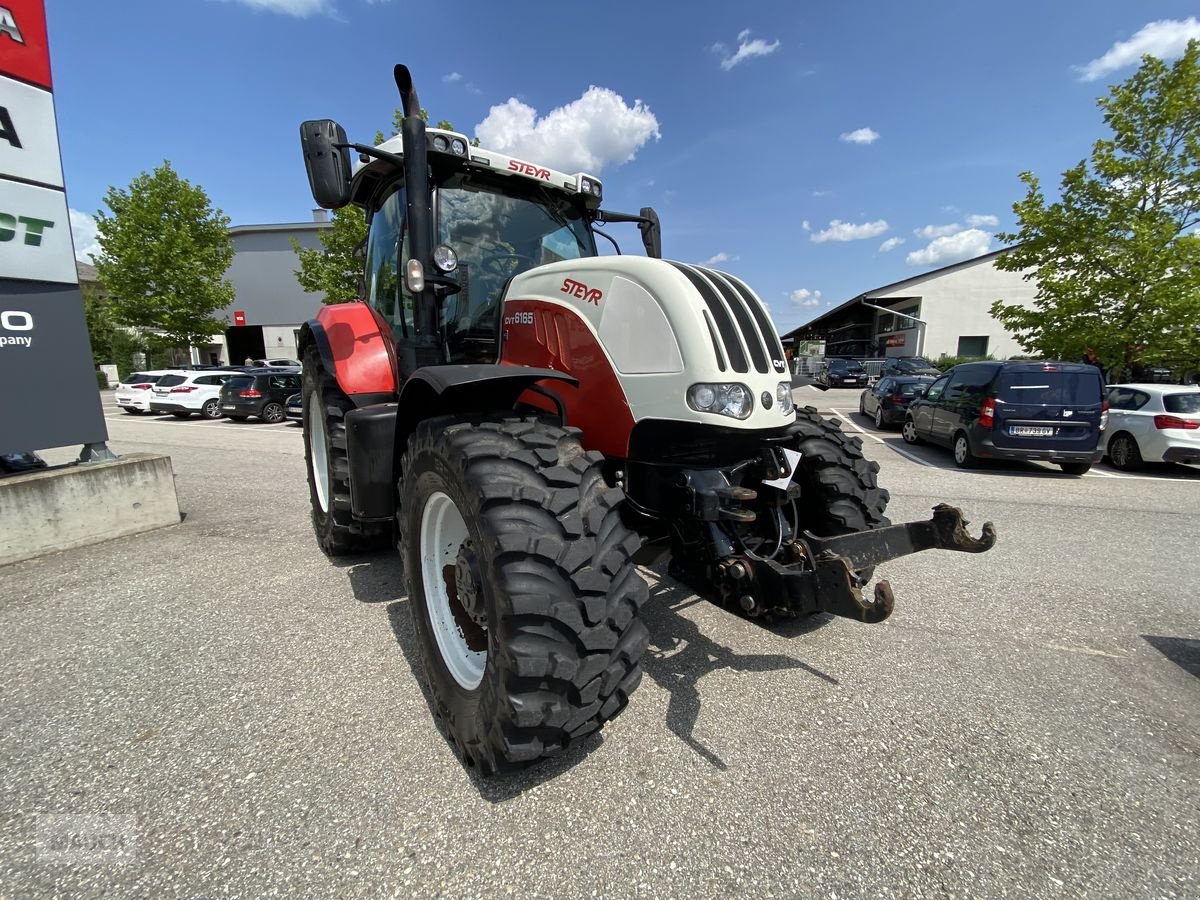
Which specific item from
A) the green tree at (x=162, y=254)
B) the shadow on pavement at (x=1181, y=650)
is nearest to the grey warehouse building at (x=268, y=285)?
the green tree at (x=162, y=254)

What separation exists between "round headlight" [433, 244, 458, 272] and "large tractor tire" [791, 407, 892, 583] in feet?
6.65

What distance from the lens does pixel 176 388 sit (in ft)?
54.8

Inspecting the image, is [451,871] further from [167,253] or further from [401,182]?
[167,253]

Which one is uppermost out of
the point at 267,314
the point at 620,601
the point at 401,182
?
the point at 267,314

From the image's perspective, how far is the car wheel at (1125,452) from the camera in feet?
27.8

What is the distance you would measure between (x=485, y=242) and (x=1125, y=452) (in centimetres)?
1044

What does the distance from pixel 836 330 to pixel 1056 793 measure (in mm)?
65116

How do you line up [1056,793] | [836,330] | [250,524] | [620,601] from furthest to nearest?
1. [836,330]
2. [250,524]
3. [1056,793]
4. [620,601]

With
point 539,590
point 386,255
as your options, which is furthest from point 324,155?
point 539,590

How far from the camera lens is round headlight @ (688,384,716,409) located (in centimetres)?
218

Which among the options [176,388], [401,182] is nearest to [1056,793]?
[401,182]

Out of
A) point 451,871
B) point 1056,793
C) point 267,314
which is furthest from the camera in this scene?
point 267,314

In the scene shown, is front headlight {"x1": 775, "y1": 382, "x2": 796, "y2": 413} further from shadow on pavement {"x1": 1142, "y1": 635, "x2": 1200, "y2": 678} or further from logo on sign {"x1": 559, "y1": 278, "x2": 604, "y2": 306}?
shadow on pavement {"x1": 1142, "y1": 635, "x2": 1200, "y2": 678}

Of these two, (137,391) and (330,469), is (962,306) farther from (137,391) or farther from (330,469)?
(137,391)
